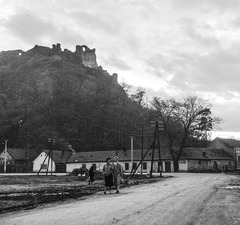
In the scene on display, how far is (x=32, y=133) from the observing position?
95.6 metres

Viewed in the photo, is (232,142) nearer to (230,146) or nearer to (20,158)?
(230,146)

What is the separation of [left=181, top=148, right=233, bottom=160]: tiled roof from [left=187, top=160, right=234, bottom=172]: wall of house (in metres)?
0.79

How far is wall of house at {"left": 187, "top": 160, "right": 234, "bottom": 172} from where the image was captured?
65.1m

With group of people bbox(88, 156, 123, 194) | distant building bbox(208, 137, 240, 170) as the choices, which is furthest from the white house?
group of people bbox(88, 156, 123, 194)

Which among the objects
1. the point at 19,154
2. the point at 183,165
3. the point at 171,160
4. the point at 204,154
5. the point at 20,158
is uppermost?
the point at 19,154

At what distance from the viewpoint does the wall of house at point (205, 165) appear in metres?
65.1

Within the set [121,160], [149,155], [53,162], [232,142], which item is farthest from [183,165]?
[53,162]

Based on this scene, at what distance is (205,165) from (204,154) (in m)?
2.26

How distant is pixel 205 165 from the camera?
224 feet

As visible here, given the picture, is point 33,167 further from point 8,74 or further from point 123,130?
point 8,74

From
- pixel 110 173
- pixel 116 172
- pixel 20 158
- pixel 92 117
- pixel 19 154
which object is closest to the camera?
pixel 110 173

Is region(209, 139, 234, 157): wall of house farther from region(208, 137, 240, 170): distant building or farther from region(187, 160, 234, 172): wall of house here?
region(187, 160, 234, 172): wall of house

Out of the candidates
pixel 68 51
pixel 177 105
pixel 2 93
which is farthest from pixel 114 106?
pixel 68 51

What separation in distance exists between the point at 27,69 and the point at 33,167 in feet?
257
